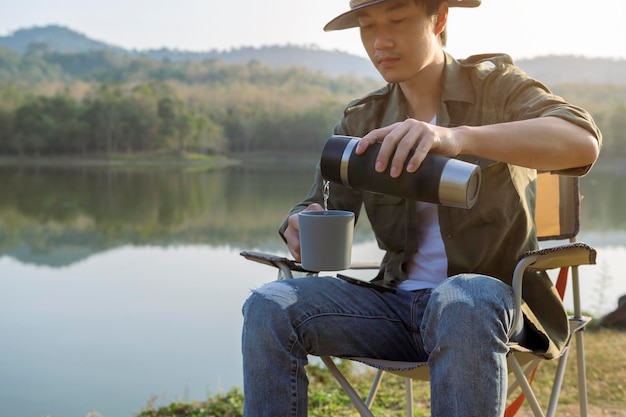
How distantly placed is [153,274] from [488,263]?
12302mm

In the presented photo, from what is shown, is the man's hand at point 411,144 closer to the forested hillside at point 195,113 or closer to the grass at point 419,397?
the grass at point 419,397

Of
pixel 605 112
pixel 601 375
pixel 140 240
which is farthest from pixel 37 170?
pixel 601 375

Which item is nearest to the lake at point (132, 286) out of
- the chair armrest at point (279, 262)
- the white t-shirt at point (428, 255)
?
the chair armrest at point (279, 262)

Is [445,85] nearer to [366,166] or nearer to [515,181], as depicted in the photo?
[515,181]

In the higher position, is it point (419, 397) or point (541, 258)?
point (541, 258)

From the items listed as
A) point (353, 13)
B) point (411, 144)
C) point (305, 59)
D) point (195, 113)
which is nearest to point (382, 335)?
point (411, 144)

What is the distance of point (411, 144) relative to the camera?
48.7 inches

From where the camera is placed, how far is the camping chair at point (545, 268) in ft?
4.57

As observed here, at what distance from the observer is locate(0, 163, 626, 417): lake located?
17.6 feet

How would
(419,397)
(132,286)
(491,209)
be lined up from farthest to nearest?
(132,286) < (419,397) < (491,209)

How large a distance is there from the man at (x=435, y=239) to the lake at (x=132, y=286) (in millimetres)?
2233

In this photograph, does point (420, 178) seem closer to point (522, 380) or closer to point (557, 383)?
point (522, 380)

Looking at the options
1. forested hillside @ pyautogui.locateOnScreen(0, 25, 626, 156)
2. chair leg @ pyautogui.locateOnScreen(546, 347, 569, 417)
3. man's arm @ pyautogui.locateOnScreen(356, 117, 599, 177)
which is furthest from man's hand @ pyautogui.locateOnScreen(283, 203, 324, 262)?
forested hillside @ pyautogui.locateOnScreen(0, 25, 626, 156)

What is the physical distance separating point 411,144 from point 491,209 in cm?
40
